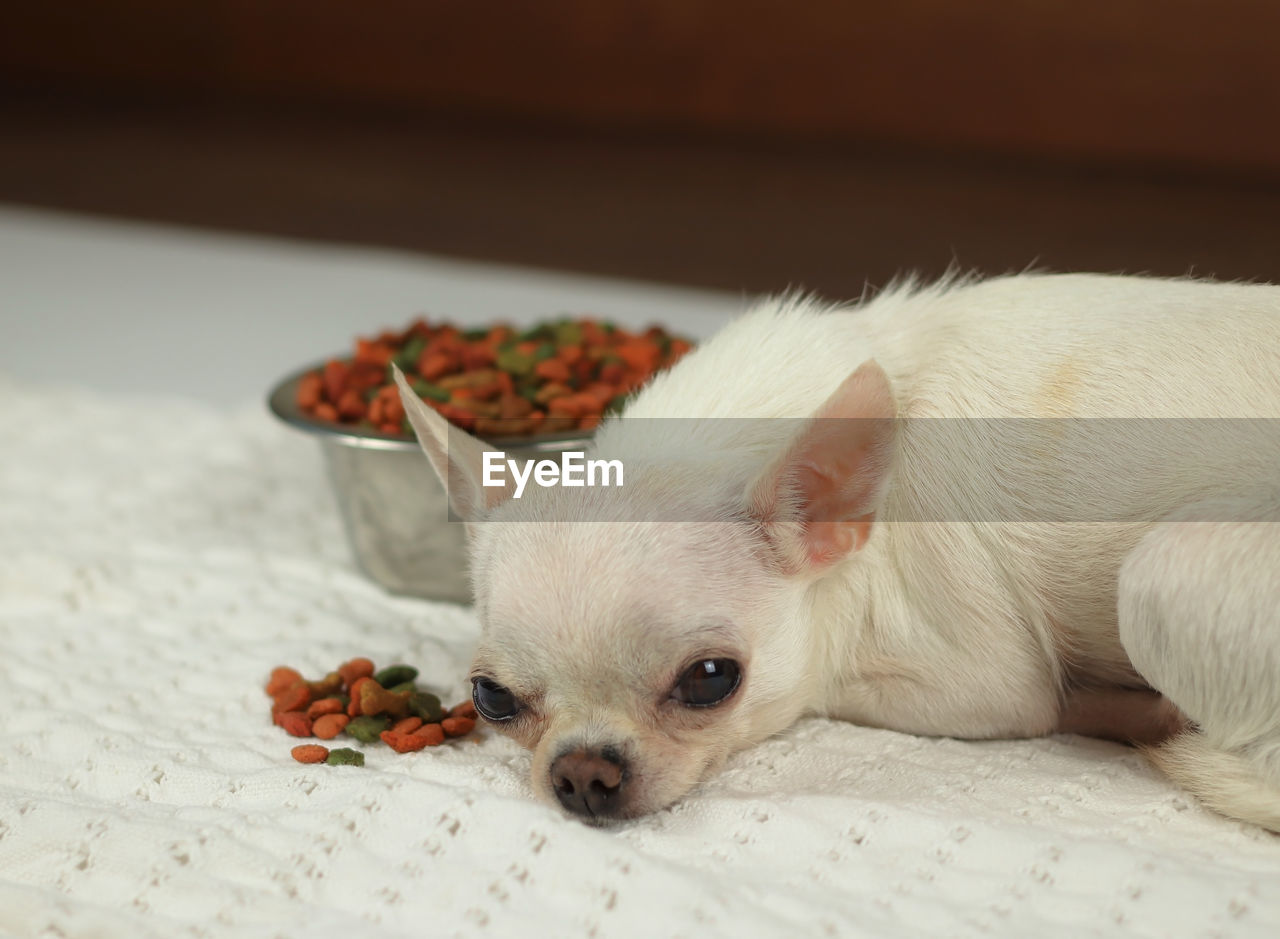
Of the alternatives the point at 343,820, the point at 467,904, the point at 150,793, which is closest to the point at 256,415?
the point at 150,793

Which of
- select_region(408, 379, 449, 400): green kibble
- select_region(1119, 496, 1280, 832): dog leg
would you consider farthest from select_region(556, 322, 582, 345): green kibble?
select_region(1119, 496, 1280, 832): dog leg

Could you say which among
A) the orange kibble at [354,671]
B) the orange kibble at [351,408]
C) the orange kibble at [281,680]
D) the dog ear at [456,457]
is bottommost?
the orange kibble at [281,680]

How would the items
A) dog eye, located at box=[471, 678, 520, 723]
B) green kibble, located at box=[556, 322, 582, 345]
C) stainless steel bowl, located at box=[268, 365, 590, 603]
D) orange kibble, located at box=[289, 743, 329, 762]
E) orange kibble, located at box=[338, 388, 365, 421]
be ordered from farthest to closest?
green kibble, located at box=[556, 322, 582, 345] → orange kibble, located at box=[338, 388, 365, 421] → stainless steel bowl, located at box=[268, 365, 590, 603] → orange kibble, located at box=[289, 743, 329, 762] → dog eye, located at box=[471, 678, 520, 723]

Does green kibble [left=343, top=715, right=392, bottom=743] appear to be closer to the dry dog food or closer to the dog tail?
the dry dog food

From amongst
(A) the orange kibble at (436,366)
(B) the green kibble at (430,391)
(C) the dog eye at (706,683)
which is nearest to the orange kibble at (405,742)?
(C) the dog eye at (706,683)

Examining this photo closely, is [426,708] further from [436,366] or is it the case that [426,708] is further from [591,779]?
[436,366]

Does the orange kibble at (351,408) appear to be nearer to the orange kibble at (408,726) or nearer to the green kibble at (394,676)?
the green kibble at (394,676)

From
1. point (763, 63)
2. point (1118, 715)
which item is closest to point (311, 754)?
point (1118, 715)
